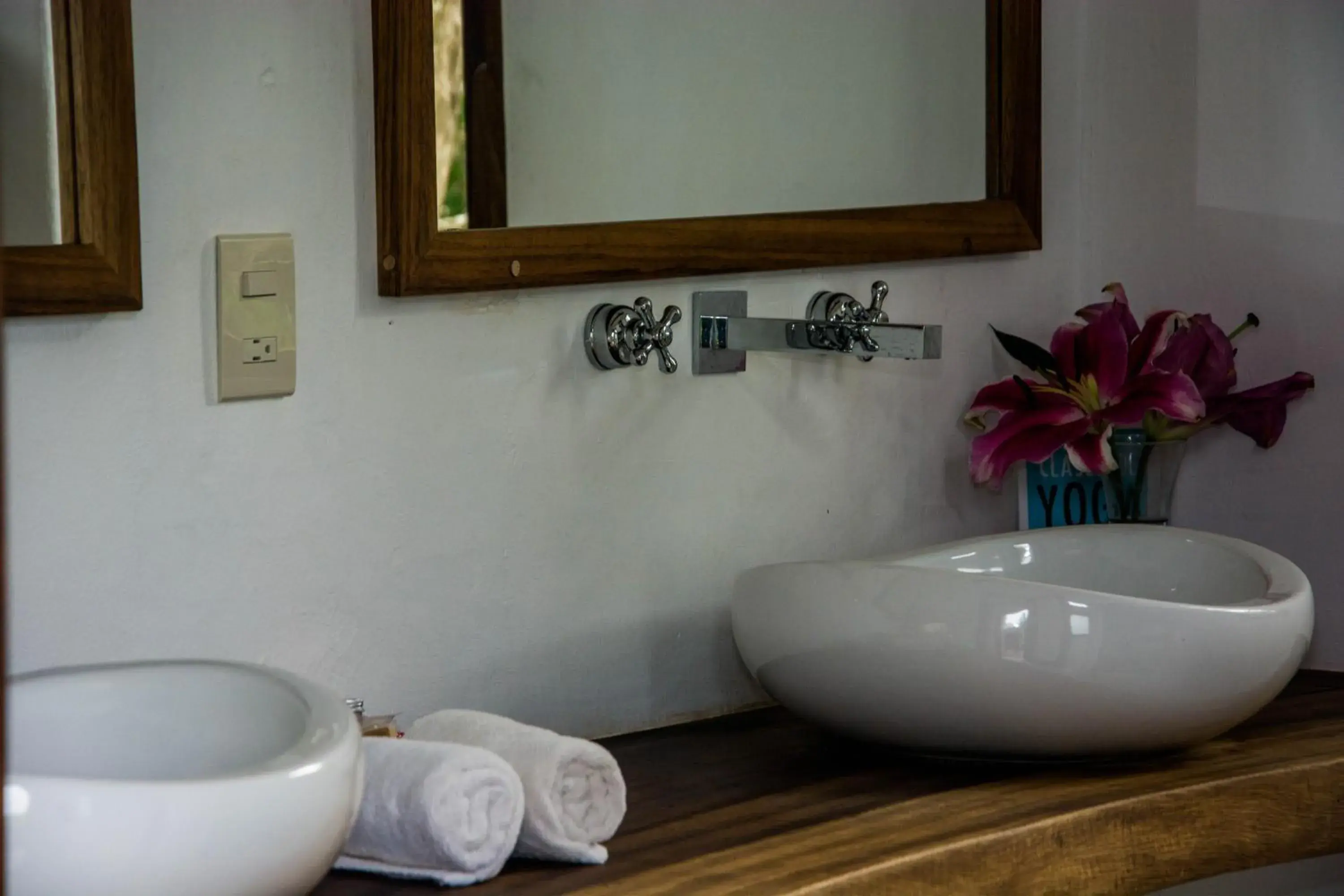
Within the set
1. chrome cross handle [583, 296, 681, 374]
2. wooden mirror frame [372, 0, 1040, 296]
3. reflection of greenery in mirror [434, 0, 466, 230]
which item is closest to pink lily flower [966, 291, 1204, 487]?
wooden mirror frame [372, 0, 1040, 296]

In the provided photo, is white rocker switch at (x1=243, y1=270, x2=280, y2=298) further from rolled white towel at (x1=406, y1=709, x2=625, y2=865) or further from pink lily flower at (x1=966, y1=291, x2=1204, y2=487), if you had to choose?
pink lily flower at (x1=966, y1=291, x2=1204, y2=487)

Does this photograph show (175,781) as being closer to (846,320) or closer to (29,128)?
(29,128)

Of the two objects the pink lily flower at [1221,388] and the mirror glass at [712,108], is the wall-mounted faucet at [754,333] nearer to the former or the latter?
the mirror glass at [712,108]

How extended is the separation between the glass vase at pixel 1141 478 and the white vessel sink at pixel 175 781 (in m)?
0.92

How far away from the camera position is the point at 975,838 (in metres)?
1.07

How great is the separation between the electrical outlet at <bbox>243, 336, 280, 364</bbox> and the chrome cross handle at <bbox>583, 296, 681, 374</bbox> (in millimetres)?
278

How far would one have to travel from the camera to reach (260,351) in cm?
114

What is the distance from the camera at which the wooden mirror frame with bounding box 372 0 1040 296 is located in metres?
1.19

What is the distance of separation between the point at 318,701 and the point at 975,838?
17.7 inches

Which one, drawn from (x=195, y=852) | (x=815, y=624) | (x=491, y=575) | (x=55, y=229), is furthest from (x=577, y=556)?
(x=195, y=852)

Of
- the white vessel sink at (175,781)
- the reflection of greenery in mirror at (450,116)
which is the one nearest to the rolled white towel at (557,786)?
the white vessel sink at (175,781)

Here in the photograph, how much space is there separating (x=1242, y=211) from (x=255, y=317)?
3.42ft

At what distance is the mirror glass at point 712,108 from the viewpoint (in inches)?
49.6

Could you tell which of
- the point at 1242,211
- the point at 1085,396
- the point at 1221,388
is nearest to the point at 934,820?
the point at 1085,396
